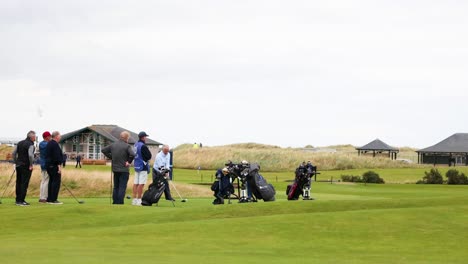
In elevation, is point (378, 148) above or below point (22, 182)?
above

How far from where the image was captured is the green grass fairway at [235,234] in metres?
15.9

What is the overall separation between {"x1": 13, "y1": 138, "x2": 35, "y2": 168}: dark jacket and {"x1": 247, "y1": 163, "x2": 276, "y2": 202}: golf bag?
24.0 ft

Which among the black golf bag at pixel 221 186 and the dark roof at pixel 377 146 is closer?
the black golf bag at pixel 221 186

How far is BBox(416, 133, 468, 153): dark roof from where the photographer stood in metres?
122

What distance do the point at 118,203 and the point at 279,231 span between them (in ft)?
31.2

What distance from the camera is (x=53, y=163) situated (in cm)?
2733

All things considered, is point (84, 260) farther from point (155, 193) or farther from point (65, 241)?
point (155, 193)

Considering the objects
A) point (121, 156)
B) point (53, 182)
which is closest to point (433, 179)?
point (121, 156)

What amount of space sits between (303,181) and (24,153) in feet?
32.0

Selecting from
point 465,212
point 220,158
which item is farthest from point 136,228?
point 220,158

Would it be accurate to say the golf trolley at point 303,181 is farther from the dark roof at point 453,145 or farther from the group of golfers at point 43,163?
the dark roof at point 453,145

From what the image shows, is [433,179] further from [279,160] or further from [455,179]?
[279,160]

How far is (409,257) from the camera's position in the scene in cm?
1656

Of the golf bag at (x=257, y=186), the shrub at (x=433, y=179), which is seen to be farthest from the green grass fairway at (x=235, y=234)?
the shrub at (x=433, y=179)
